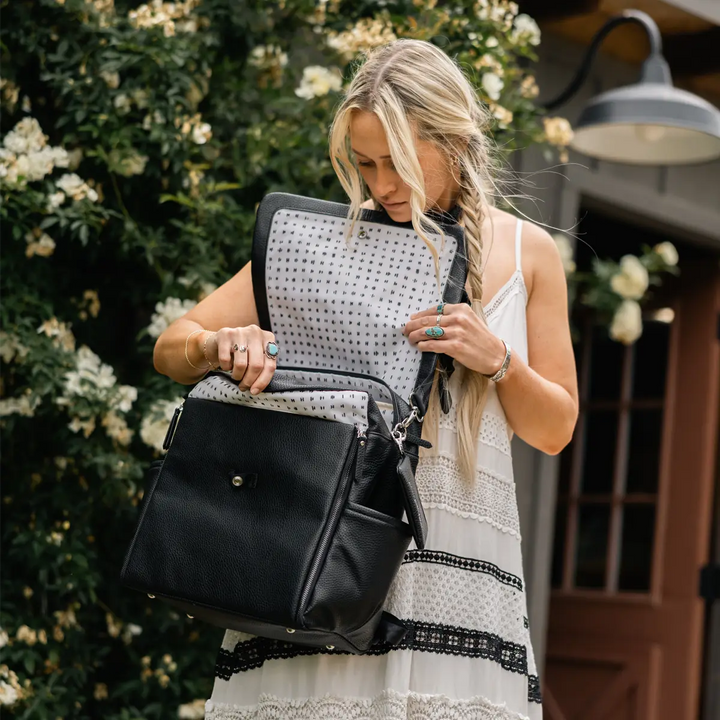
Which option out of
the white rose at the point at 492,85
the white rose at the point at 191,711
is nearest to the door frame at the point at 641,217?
the white rose at the point at 492,85

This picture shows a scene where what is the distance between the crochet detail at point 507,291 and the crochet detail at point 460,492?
0.24 metres

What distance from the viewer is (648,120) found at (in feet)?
11.3

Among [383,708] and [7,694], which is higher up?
[7,694]

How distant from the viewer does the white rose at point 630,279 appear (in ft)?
14.7

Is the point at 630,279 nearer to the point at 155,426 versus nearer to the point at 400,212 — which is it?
the point at 155,426

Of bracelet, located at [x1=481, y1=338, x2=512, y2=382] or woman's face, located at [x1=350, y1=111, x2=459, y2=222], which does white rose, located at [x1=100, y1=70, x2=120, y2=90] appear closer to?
woman's face, located at [x1=350, y1=111, x2=459, y2=222]

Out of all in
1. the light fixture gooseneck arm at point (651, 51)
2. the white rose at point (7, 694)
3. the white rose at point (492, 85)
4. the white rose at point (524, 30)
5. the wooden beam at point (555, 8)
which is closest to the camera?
the white rose at point (7, 694)

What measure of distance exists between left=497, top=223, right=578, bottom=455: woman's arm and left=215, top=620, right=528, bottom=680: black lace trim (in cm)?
32

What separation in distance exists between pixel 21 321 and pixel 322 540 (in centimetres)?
152

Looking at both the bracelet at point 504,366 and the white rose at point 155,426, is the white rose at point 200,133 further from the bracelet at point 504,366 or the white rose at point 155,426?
the bracelet at point 504,366

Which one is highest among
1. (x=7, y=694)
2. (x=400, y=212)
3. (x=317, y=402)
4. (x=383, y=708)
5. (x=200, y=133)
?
(x=200, y=133)

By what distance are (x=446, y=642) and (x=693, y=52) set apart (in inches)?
140

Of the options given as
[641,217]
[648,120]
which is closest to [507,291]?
[648,120]

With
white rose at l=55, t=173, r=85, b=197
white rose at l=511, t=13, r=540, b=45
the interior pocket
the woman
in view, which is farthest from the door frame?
the interior pocket
